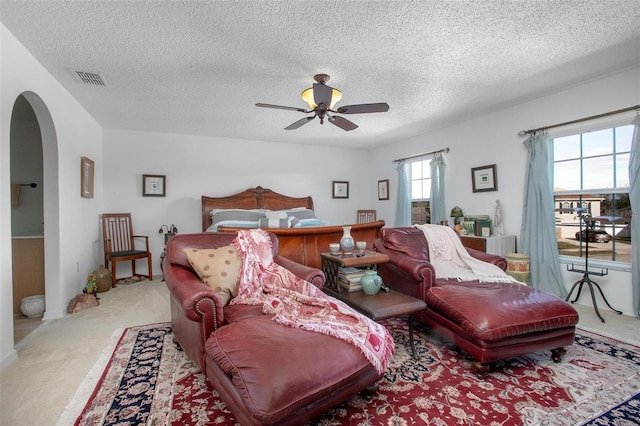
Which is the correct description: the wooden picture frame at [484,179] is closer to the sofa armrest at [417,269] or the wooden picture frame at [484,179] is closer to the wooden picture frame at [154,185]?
the sofa armrest at [417,269]

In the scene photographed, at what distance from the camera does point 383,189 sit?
628 cm

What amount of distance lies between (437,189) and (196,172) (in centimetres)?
421

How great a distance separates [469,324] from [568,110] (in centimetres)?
307

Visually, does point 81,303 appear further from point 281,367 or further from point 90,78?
point 281,367

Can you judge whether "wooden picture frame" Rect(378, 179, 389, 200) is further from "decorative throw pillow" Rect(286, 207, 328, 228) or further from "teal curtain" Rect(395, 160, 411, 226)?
"decorative throw pillow" Rect(286, 207, 328, 228)

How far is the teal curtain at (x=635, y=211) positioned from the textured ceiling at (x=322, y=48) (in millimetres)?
762

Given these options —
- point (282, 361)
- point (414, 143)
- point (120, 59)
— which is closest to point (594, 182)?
point (414, 143)

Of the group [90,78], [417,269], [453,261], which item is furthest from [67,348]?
[453,261]

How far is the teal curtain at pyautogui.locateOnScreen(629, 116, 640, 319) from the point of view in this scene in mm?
2854

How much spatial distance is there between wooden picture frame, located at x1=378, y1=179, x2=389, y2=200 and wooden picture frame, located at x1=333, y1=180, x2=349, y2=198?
709 mm

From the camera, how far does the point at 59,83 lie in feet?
10.2

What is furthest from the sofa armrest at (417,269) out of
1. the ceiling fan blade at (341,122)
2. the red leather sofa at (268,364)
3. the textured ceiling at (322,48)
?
the textured ceiling at (322,48)

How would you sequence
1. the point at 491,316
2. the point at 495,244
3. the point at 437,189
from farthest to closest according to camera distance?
1. the point at 437,189
2. the point at 495,244
3. the point at 491,316

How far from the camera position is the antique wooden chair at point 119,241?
4.22 metres
